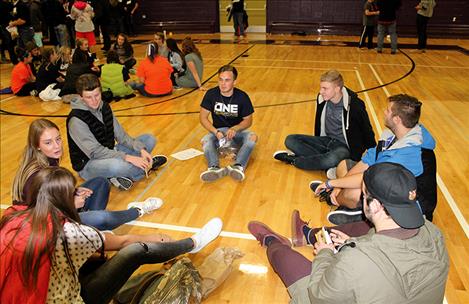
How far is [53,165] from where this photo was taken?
3.08 metres

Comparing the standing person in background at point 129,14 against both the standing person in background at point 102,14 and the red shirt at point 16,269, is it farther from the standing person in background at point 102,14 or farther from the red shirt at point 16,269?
the red shirt at point 16,269

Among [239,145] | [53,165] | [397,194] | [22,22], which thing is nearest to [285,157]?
[239,145]

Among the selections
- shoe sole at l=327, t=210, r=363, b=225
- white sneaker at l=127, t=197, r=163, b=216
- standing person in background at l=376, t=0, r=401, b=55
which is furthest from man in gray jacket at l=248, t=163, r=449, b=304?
standing person in background at l=376, t=0, r=401, b=55

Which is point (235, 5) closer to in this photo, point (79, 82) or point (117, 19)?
point (117, 19)

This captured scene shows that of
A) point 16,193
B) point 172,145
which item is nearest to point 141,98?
point 172,145

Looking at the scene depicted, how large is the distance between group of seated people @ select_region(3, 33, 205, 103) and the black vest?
345cm

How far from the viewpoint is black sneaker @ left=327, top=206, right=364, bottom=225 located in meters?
Result: 3.51

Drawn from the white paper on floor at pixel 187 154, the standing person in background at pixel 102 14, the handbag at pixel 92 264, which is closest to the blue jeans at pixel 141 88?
the white paper on floor at pixel 187 154

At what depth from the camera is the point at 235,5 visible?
49.8 feet

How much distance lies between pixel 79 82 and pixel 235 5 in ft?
40.6

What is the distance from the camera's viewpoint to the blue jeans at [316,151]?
439 cm

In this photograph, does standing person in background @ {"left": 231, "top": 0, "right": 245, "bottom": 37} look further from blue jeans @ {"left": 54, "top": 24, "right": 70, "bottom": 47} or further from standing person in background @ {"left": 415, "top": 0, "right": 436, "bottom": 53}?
standing person in background @ {"left": 415, "top": 0, "right": 436, "bottom": 53}

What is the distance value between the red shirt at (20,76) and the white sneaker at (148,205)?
574 centimetres

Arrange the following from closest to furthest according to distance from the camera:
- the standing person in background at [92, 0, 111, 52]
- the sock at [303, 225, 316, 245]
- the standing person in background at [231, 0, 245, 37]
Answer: the sock at [303, 225, 316, 245], the standing person in background at [92, 0, 111, 52], the standing person in background at [231, 0, 245, 37]
